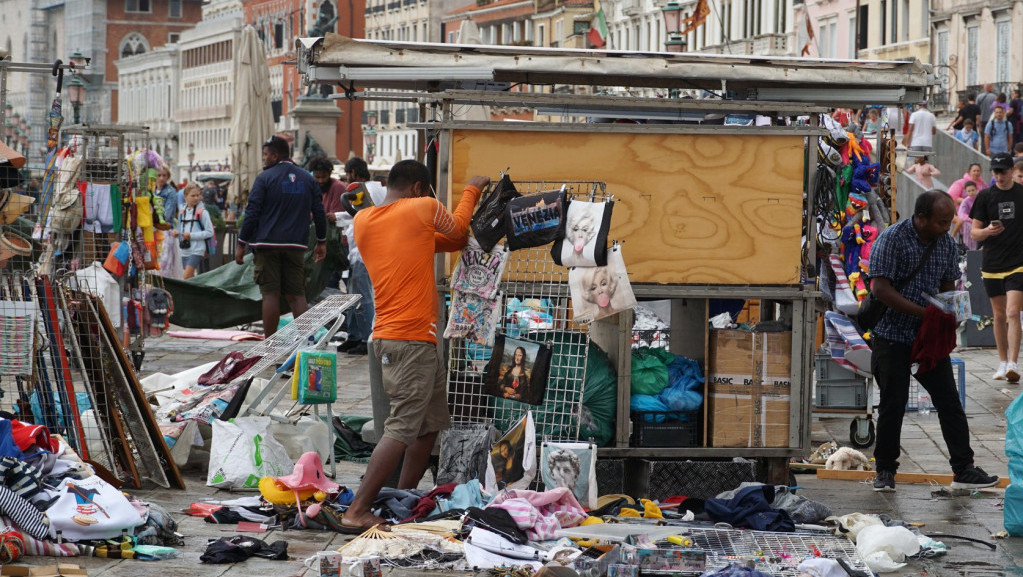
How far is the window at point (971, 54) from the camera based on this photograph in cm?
4656

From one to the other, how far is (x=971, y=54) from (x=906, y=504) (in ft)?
132

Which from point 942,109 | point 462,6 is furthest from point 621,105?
point 462,6

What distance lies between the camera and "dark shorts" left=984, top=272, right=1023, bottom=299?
45.7 feet

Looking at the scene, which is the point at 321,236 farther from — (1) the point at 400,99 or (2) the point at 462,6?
(2) the point at 462,6

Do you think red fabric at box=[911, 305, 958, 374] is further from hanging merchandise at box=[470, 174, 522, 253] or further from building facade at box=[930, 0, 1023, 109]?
building facade at box=[930, 0, 1023, 109]

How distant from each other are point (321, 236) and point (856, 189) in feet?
A: 15.5

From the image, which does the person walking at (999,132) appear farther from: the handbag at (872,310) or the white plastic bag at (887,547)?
the white plastic bag at (887,547)

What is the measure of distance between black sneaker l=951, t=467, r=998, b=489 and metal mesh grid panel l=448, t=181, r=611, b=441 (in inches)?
89.2

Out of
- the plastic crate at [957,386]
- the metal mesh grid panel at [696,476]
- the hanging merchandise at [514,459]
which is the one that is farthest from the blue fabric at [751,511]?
the plastic crate at [957,386]

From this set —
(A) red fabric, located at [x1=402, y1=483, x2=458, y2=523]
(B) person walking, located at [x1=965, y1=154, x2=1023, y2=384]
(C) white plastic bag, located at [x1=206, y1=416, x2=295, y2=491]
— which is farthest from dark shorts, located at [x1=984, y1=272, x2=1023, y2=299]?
(A) red fabric, located at [x1=402, y1=483, x2=458, y2=523]

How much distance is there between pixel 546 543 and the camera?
24.1 ft

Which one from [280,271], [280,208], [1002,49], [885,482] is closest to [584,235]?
[885,482]

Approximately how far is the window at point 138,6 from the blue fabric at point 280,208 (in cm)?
16114

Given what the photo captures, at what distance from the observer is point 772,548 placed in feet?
24.3
